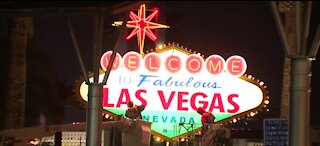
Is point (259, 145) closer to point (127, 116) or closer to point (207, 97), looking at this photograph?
point (127, 116)

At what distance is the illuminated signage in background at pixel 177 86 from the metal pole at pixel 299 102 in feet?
42.7

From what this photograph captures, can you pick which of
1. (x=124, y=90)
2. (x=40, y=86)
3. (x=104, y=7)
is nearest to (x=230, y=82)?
(x=124, y=90)

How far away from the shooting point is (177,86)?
23391mm

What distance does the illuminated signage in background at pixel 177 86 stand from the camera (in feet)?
75.8

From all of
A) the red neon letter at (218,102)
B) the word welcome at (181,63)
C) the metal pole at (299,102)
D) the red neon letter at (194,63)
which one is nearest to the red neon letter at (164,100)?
the word welcome at (181,63)

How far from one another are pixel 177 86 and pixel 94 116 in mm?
11730

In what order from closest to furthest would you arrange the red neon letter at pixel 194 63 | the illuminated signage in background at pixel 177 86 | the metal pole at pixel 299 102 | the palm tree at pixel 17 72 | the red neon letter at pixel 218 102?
the metal pole at pixel 299 102 < the palm tree at pixel 17 72 < the illuminated signage in background at pixel 177 86 < the red neon letter at pixel 218 102 < the red neon letter at pixel 194 63

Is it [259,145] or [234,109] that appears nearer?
[259,145]

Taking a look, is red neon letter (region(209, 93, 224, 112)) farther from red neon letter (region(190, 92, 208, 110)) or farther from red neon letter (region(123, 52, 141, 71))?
red neon letter (region(123, 52, 141, 71))

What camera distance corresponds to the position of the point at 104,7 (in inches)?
414

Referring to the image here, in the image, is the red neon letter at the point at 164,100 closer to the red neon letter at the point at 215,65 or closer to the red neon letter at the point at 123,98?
the red neon letter at the point at 123,98

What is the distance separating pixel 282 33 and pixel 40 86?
104ft

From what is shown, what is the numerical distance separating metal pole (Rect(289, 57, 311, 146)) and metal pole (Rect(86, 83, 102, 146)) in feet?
11.3

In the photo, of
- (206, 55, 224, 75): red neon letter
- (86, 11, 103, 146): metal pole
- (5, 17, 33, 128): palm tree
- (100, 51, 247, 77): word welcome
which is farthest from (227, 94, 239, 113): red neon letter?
(86, 11, 103, 146): metal pole
